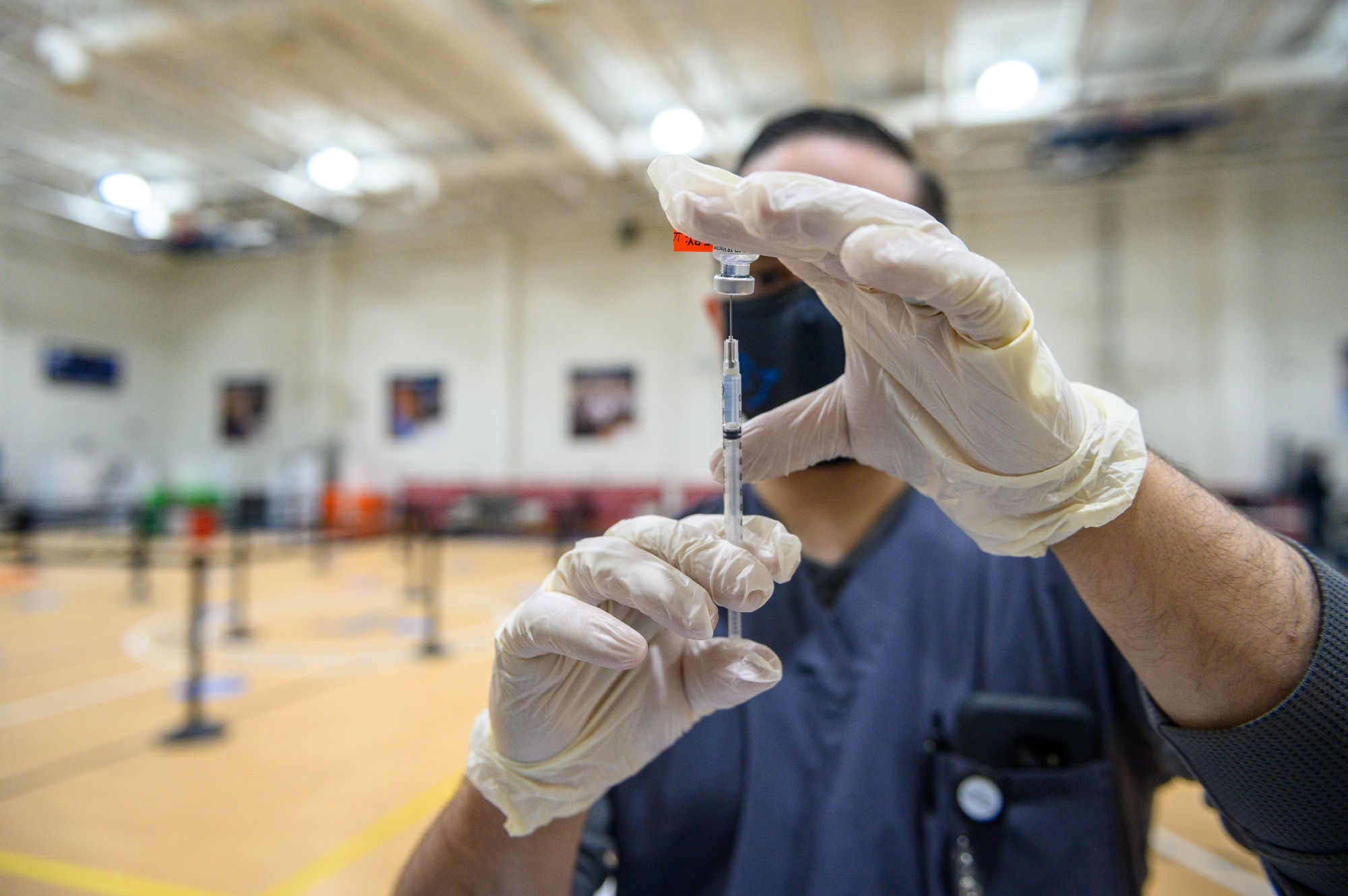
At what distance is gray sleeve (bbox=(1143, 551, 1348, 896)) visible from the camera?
67 centimetres

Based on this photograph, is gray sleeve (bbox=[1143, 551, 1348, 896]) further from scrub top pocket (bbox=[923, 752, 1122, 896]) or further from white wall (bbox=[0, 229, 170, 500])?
white wall (bbox=[0, 229, 170, 500])

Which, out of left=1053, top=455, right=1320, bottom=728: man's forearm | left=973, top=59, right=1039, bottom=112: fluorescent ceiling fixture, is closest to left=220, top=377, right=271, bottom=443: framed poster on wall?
left=973, top=59, right=1039, bottom=112: fluorescent ceiling fixture

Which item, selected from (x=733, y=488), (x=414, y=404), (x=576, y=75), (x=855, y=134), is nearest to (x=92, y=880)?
(x=733, y=488)

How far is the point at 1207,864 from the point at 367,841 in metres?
2.63

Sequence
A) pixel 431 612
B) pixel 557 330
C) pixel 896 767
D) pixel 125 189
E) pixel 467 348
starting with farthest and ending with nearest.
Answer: pixel 467 348
pixel 557 330
pixel 125 189
pixel 431 612
pixel 896 767

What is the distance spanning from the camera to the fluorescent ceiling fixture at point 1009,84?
537cm

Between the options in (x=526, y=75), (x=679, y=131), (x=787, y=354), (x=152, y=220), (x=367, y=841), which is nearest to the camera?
(x=787, y=354)

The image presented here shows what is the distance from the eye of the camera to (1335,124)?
6.64 m

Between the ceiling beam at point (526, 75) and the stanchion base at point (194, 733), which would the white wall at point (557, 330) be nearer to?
the ceiling beam at point (526, 75)

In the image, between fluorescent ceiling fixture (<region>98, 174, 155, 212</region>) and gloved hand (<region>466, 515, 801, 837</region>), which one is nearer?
gloved hand (<region>466, 515, 801, 837</region>)

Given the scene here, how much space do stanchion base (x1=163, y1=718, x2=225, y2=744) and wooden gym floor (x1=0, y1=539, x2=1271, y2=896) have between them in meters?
0.05

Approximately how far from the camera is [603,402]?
387 inches

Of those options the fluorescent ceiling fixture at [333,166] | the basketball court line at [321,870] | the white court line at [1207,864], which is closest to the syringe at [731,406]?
the basketball court line at [321,870]

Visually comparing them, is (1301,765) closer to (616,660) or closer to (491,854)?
(616,660)
